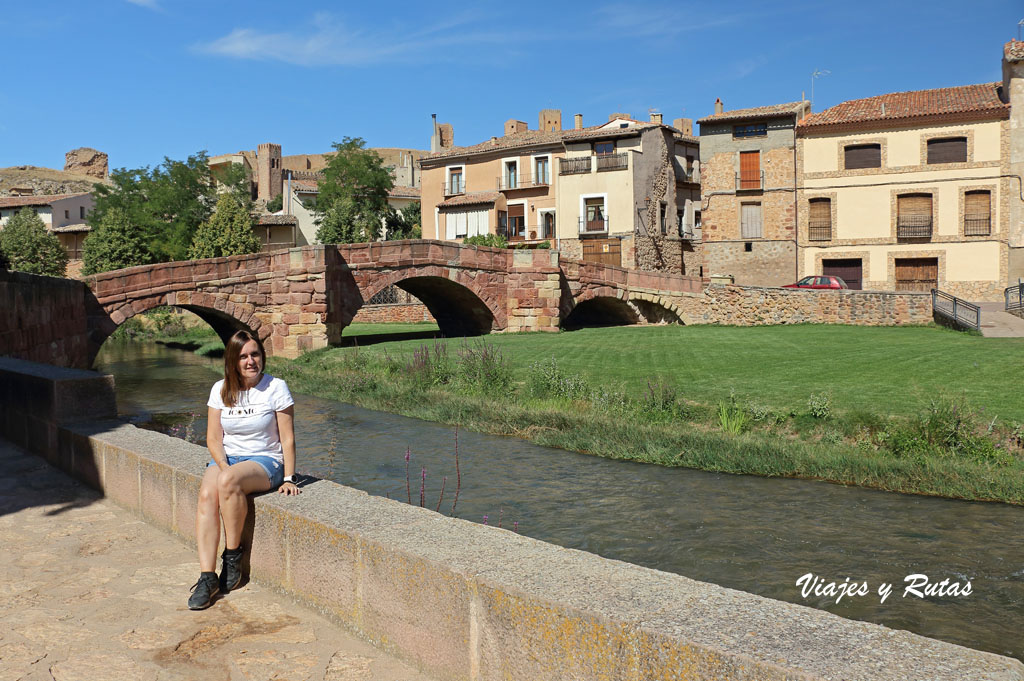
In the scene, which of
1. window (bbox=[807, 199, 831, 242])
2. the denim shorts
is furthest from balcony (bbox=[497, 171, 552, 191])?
the denim shorts

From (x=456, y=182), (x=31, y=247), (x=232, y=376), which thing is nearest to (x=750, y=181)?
(x=456, y=182)

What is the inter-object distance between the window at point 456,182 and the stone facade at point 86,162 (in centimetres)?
6213

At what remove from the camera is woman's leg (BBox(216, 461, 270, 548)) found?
393 cm

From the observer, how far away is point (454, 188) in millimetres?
48312

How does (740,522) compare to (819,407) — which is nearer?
(740,522)

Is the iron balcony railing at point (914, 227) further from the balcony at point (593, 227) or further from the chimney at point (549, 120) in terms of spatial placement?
the chimney at point (549, 120)

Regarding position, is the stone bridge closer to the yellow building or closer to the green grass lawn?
the green grass lawn

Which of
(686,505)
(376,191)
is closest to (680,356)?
(686,505)

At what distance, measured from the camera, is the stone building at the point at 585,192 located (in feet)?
138

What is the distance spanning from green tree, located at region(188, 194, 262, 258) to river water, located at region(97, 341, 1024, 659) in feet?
127

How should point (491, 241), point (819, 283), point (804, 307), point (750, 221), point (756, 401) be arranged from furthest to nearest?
1. point (491, 241)
2. point (750, 221)
3. point (819, 283)
4. point (804, 307)
5. point (756, 401)

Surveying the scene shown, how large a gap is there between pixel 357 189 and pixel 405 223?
4.20 metres

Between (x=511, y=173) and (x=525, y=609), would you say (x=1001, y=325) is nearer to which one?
(x=525, y=609)

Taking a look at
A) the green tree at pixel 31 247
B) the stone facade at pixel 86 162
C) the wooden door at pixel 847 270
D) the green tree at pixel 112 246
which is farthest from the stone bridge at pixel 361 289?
the stone facade at pixel 86 162
